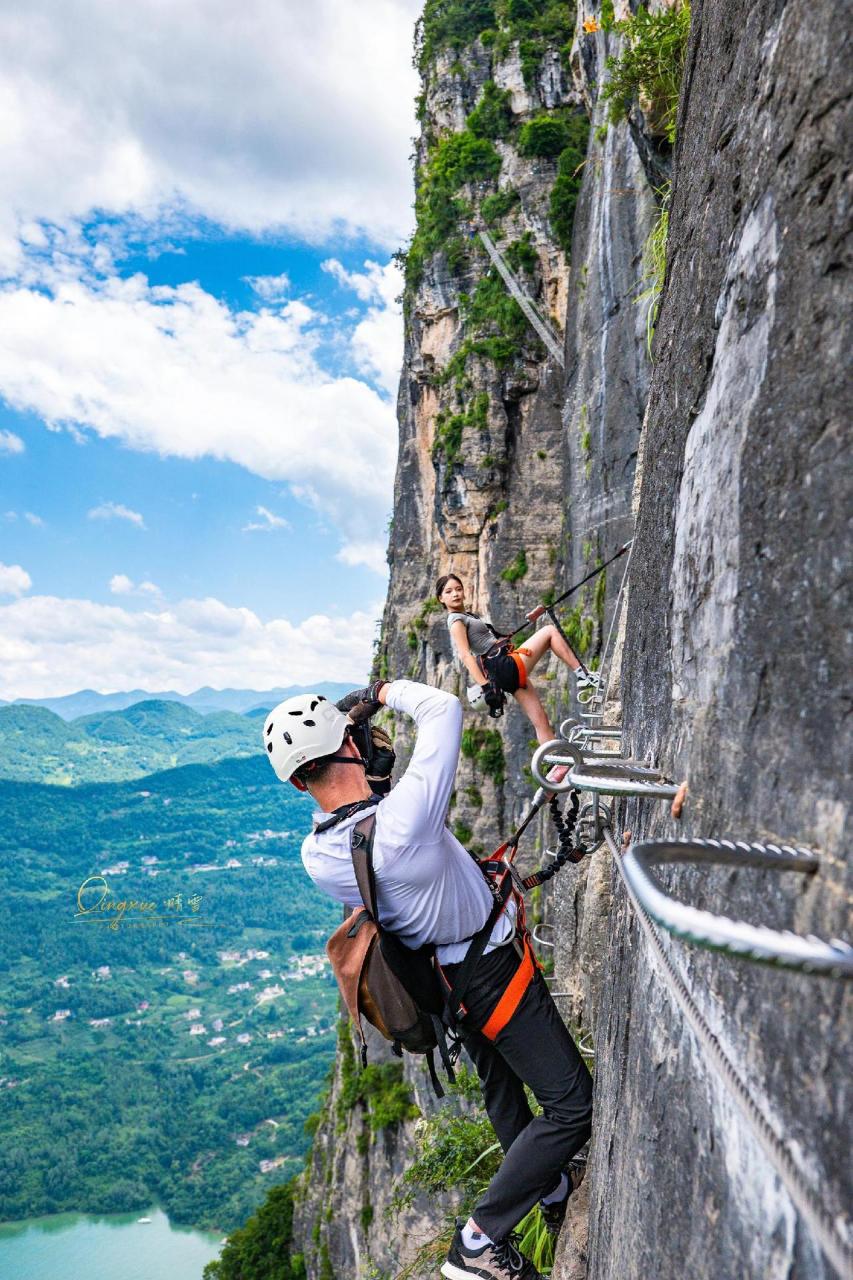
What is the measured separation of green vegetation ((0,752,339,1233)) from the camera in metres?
80.3

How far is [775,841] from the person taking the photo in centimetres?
147

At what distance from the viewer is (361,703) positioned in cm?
360

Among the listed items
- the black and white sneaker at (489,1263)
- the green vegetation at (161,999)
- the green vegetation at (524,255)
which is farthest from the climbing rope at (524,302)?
the green vegetation at (161,999)

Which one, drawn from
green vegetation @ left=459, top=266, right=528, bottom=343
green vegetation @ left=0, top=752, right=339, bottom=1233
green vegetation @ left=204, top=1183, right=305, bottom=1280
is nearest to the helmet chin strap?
green vegetation @ left=459, top=266, right=528, bottom=343

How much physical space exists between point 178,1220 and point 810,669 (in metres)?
93.5

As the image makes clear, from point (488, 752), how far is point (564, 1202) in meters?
18.9

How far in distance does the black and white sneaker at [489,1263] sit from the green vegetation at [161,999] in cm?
2630

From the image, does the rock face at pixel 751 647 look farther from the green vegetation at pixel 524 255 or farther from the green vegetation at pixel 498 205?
the green vegetation at pixel 498 205

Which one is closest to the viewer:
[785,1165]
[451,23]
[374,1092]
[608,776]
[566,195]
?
[785,1165]

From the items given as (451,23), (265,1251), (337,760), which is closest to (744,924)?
(337,760)

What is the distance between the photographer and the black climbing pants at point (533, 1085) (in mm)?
3406

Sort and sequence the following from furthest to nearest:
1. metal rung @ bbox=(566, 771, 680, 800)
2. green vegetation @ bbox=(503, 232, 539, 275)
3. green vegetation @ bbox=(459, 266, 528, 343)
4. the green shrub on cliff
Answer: the green shrub on cliff
green vegetation @ bbox=(459, 266, 528, 343)
green vegetation @ bbox=(503, 232, 539, 275)
metal rung @ bbox=(566, 771, 680, 800)

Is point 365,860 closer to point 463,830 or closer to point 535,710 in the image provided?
point 535,710

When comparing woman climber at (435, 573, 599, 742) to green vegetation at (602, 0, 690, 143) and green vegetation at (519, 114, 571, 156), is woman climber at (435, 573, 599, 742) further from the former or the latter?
green vegetation at (519, 114, 571, 156)
